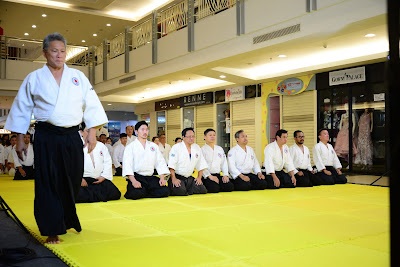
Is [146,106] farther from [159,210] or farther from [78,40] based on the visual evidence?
[159,210]

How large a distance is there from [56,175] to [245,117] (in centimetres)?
1117

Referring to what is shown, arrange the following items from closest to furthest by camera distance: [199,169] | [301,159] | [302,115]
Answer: [199,169] < [301,159] < [302,115]

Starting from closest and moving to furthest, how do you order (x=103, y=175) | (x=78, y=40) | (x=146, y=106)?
(x=103, y=175) < (x=78, y=40) < (x=146, y=106)

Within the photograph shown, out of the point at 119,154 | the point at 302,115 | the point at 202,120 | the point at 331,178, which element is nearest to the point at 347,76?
the point at 302,115

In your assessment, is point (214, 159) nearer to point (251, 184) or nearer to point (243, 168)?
point (243, 168)

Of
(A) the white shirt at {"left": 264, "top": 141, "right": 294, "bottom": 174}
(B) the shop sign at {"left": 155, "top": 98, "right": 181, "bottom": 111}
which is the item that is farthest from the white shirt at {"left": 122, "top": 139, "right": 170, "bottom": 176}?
(B) the shop sign at {"left": 155, "top": 98, "right": 181, "bottom": 111}

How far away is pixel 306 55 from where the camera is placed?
10.7 m

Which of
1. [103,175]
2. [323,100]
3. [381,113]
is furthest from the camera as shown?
[323,100]

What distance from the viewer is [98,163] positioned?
5789mm

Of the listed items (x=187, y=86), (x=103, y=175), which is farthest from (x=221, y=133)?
(x=103, y=175)

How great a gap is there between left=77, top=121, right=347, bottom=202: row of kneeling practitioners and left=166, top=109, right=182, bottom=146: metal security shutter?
10.0 m

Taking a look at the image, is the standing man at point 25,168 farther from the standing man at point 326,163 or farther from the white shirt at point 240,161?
the standing man at point 326,163

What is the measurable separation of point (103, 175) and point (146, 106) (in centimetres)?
1408

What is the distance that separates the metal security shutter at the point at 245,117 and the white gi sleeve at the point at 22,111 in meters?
10.8
